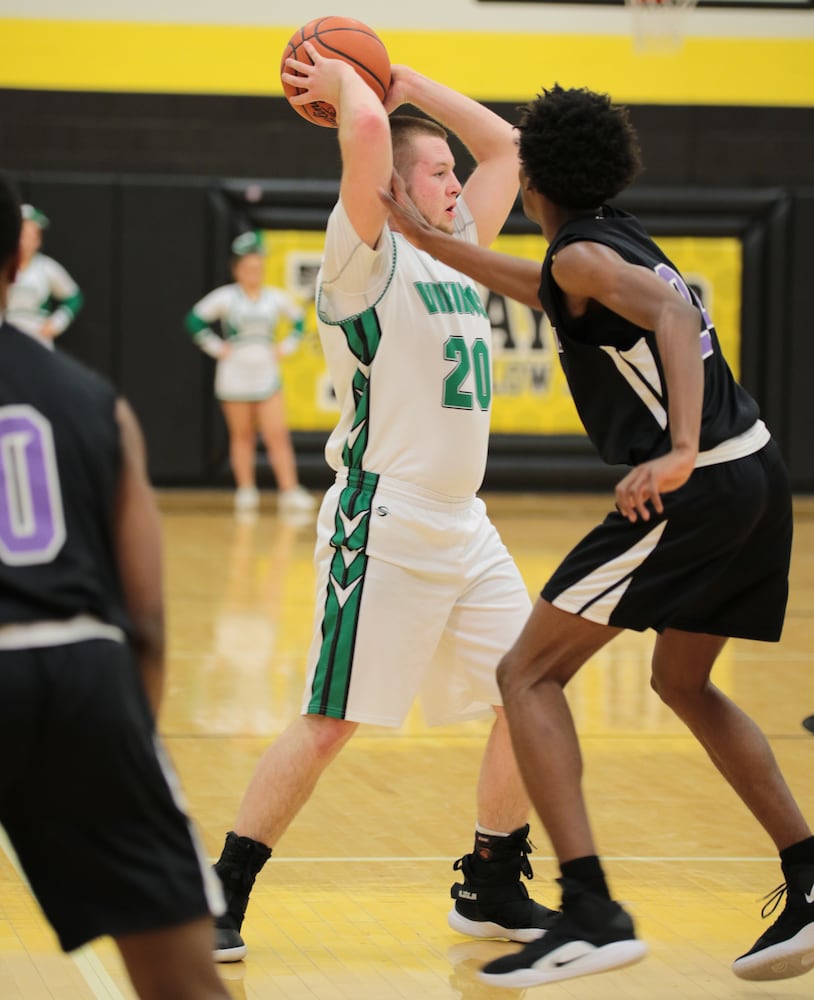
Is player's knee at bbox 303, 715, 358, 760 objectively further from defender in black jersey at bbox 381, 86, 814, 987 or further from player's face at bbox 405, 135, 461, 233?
player's face at bbox 405, 135, 461, 233

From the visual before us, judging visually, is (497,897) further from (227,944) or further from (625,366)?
(625,366)

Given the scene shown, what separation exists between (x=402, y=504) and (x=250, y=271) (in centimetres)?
983

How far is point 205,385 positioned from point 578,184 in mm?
11436

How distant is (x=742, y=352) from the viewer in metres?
14.7

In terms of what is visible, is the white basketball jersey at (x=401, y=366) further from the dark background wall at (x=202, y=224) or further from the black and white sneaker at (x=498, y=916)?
the dark background wall at (x=202, y=224)

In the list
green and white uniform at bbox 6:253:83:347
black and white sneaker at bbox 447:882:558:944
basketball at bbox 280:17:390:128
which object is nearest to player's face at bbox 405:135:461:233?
basketball at bbox 280:17:390:128

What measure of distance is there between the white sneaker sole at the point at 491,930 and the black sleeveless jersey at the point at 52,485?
1.81 metres

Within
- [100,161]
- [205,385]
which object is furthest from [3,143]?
[205,385]

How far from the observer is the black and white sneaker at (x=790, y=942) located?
130 inches

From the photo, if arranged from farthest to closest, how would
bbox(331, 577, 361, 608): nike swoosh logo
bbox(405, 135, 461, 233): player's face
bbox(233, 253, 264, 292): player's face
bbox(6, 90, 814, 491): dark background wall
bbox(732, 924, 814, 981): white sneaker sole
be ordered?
bbox(6, 90, 814, 491): dark background wall < bbox(233, 253, 264, 292): player's face < bbox(405, 135, 461, 233): player's face < bbox(331, 577, 361, 608): nike swoosh logo < bbox(732, 924, 814, 981): white sneaker sole

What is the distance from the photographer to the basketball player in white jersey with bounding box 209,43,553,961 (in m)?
3.62

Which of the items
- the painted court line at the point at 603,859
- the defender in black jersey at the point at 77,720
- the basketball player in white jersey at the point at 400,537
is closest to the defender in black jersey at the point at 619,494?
the basketball player in white jersey at the point at 400,537

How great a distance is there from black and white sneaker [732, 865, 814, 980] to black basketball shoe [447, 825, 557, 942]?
1.78 feet

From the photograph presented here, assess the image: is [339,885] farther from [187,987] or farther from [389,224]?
[187,987]
